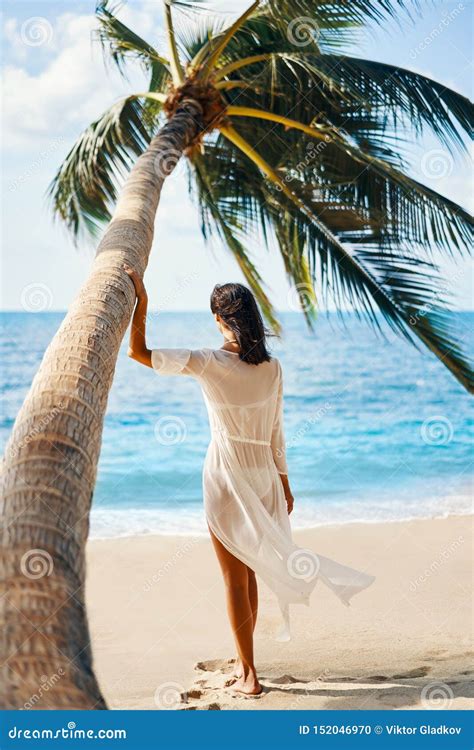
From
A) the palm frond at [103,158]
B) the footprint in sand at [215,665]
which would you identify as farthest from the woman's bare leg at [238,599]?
the palm frond at [103,158]

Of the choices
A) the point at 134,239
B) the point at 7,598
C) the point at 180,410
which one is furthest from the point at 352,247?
the point at 180,410

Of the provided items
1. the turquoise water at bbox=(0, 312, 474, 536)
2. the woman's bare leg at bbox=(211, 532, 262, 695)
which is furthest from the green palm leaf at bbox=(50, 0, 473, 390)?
the woman's bare leg at bbox=(211, 532, 262, 695)

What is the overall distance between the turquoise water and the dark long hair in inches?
83.8

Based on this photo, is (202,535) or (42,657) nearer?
(42,657)

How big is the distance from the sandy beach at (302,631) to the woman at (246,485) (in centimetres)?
47

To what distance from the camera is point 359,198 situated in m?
6.79

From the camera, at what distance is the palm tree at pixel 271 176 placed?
274cm

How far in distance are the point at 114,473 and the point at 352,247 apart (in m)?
10.1

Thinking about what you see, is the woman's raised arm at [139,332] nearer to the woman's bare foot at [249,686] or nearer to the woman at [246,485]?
the woman at [246,485]

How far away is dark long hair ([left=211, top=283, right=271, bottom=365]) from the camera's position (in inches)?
137
